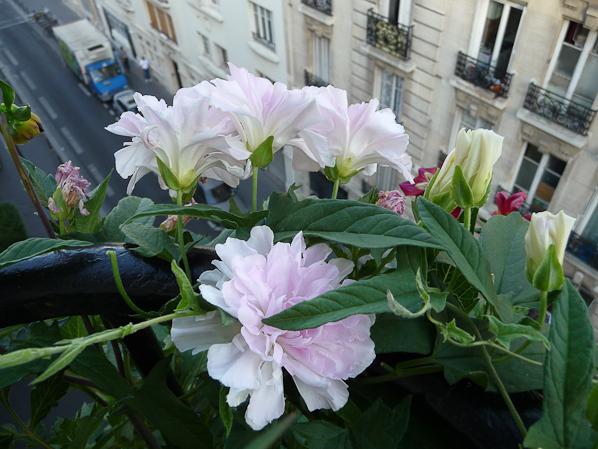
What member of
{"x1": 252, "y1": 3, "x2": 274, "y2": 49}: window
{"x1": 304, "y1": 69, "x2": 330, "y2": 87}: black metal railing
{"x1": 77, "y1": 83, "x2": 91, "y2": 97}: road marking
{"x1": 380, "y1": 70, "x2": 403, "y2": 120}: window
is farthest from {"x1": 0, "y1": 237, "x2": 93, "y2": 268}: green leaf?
{"x1": 77, "y1": 83, "x2": 91, "y2": 97}: road marking

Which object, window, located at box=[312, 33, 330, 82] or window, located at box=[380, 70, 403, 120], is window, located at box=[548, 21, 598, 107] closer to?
window, located at box=[380, 70, 403, 120]

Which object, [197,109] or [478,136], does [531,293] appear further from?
[197,109]

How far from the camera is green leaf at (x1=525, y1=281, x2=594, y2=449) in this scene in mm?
241

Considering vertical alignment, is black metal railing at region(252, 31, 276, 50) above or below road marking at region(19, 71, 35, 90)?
above

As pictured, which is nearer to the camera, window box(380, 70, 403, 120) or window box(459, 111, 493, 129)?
Answer: window box(459, 111, 493, 129)

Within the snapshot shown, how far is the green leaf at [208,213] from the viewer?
1.05ft

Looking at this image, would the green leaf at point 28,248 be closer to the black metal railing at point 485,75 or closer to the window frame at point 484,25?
the window frame at point 484,25

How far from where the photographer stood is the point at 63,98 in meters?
6.75

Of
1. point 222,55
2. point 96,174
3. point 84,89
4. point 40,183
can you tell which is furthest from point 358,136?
point 84,89

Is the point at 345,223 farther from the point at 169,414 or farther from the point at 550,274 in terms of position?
the point at 169,414

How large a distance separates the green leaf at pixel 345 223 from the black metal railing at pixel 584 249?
2.85 metres

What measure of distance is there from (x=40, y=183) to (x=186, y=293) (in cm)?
38

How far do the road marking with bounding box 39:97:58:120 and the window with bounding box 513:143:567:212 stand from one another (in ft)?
17.8

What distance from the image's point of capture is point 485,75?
2781 millimetres
